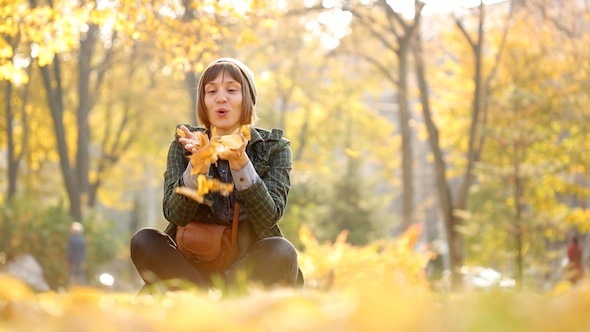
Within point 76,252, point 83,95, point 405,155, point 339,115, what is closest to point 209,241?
point 76,252

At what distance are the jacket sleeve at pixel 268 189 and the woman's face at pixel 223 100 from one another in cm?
20

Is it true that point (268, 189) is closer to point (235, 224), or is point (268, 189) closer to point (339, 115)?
point (235, 224)

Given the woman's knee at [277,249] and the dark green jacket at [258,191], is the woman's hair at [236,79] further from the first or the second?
the woman's knee at [277,249]

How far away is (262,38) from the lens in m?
28.8

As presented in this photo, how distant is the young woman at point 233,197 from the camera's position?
400cm

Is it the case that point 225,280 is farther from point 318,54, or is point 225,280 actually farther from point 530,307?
point 318,54

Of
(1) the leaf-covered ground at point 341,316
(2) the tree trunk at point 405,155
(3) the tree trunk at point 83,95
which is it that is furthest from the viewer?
(3) the tree trunk at point 83,95

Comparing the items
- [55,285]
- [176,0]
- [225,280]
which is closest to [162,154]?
[55,285]

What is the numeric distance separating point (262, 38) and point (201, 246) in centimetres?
2504

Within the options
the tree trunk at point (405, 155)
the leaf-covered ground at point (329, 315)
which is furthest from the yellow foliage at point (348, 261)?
the leaf-covered ground at point (329, 315)

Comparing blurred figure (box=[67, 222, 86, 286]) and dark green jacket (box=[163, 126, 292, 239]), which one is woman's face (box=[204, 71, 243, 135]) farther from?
blurred figure (box=[67, 222, 86, 286])

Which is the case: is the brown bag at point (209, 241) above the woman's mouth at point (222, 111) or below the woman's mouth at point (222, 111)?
below

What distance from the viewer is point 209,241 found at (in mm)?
4105

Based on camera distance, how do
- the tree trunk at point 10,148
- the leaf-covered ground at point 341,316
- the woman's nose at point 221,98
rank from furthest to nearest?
the tree trunk at point 10,148 < the woman's nose at point 221,98 < the leaf-covered ground at point 341,316
